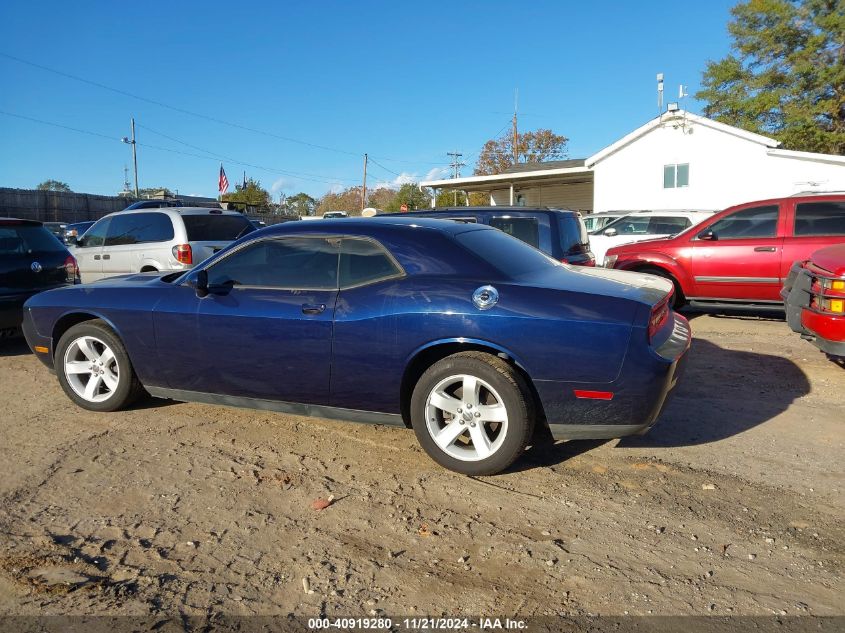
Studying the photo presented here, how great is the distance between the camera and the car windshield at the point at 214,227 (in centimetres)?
933

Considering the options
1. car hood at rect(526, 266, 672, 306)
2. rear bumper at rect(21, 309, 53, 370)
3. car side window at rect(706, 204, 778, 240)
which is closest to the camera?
car hood at rect(526, 266, 672, 306)

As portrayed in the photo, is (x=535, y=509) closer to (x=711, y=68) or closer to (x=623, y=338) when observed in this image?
(x=623, y=338)

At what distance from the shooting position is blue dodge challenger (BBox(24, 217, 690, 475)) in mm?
3549

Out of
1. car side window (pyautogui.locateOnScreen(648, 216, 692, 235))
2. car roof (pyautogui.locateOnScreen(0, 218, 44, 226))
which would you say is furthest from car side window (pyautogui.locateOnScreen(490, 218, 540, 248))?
car side window (pyautogui.locateOnScreen(648, 216, 692, 235))

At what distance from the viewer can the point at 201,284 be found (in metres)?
4.41

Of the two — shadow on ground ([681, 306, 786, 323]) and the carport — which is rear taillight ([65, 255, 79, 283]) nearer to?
shadow on ground ([681, 306, 786, 323])

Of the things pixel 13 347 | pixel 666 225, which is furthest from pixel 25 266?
pixel 666 225

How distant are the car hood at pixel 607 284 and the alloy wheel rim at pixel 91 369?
330 centimetres

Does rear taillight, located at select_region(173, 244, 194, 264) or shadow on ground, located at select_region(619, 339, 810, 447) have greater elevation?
rear taillight, located at select_region(173, 244, 194, 264)

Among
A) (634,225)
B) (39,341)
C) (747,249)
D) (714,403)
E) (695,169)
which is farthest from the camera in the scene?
(695,169)

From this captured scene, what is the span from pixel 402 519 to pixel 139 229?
25.8 ft

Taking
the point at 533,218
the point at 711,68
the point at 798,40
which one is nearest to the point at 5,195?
the point at 533,218

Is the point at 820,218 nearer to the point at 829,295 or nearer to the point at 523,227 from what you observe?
the point at 829,295

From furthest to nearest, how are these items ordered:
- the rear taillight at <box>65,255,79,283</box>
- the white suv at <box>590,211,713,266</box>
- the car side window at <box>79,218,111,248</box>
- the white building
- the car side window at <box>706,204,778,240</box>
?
the white building, the white suv at <box>590,211,713,266</box>, the car side window at <box>79,218,111,248</box>, the car side window at <box>706,204,778,240</box>, the rear taillight at <box>65,255,79,283</box>
